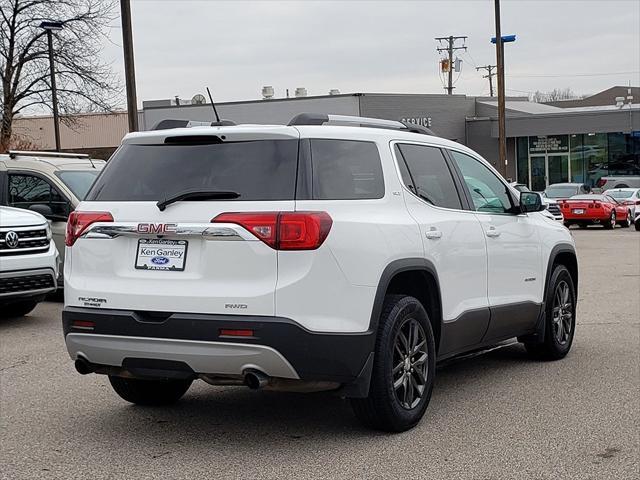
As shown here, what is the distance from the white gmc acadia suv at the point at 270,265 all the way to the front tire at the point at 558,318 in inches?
81.0

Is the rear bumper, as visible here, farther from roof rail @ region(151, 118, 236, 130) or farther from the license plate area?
roof rail @ region(151, 118, 236, 130)

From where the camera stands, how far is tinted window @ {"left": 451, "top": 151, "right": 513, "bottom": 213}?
7.45 m

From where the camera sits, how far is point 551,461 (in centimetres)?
554

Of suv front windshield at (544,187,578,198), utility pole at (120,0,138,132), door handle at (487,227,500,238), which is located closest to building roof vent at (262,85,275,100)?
suv front windshield at (544,187,578,198)

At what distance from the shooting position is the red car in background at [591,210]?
112ft

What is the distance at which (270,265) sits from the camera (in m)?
5.46

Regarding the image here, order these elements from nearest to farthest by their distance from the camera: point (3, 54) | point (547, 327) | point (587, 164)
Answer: point (547, 327), point (3, 54), point (587, 164)

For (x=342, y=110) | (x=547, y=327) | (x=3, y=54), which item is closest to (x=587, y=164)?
(x=342, y=110)

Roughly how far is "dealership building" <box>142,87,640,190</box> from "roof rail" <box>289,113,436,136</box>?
137 feet

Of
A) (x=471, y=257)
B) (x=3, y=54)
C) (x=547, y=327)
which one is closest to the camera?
(x=471, y=257)

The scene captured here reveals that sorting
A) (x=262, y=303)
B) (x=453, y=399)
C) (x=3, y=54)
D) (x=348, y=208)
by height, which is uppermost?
(x=3, y=54)

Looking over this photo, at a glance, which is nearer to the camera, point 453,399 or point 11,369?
point 453,399

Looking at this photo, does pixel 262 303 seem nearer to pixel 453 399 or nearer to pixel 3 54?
pixel 453 399

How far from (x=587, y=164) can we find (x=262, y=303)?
50960 mm
